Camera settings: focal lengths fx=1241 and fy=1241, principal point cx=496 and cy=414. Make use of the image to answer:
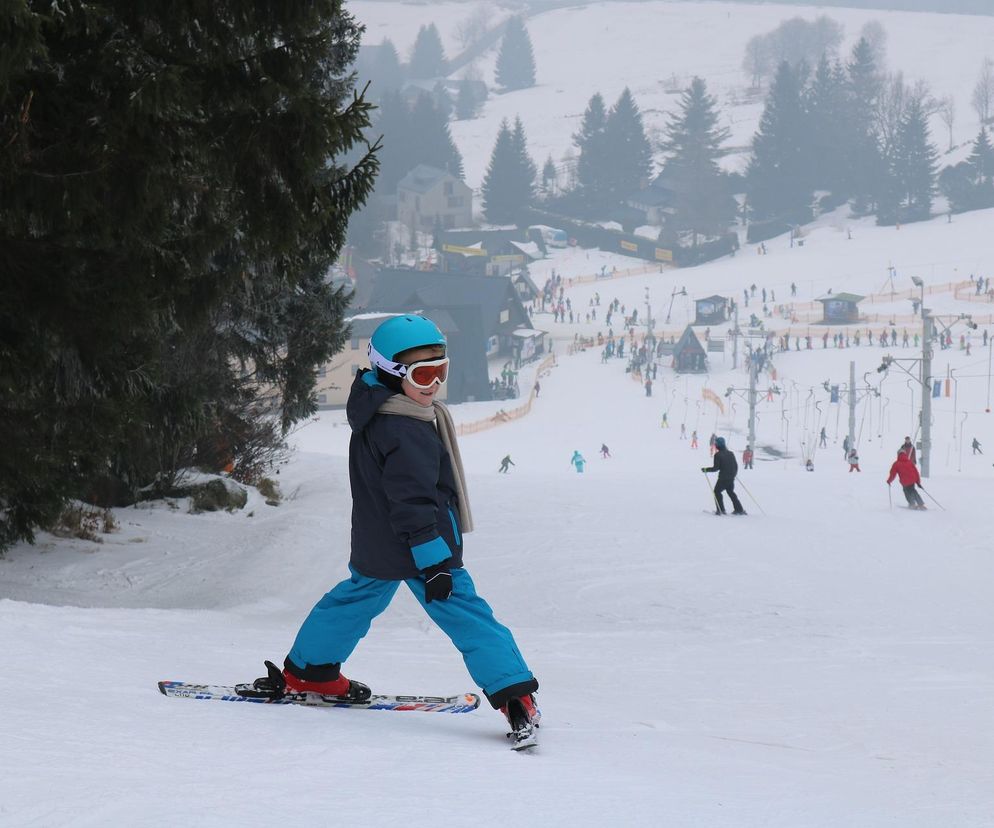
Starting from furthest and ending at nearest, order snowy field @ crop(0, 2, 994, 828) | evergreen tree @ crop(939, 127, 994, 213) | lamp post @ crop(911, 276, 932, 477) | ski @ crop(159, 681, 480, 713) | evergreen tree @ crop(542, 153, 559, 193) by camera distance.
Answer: evergreen tree @ crop(542, 153, 559, 193), evergreen tree @ crop(939, 127, 994, 213), lamp post @ crop(911, 276, 932, 477), ski @ crop(159, 681, 480, 713), snowy field @ crop(0, 2, 994, 828)

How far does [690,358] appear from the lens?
62844 millimetres

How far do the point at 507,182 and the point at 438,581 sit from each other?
116041 millimetres

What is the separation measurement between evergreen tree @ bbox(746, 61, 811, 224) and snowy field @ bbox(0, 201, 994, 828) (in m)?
96.2

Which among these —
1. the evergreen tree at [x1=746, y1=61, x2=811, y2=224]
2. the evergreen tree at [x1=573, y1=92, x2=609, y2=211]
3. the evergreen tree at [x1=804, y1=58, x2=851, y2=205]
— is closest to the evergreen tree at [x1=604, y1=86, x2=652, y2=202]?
the evergreen tree at [x1=573, y1=92, x2=609, y2=211]

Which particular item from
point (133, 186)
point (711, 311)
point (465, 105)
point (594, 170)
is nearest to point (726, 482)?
point (133, 186)

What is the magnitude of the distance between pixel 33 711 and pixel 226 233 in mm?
4102

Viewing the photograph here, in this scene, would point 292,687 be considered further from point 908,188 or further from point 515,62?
point 515,62

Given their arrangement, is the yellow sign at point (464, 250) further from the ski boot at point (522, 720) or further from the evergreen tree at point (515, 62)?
the evergreen tree at point (515, 62)

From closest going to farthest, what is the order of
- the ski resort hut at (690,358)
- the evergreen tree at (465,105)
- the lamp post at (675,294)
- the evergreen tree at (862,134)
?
the ski resort hut at (690,358), the lamp post at (675,294), the evergreen tree at (862,134), the evergreen tree at (465,105)

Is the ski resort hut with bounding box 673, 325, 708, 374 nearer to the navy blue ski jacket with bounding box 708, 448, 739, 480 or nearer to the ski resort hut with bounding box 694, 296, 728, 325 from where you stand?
the ski resort hut with bounding box 694, 296, 728, 325

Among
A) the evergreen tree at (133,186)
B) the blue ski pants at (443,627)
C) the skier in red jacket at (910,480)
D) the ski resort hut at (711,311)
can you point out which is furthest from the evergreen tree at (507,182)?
the blue ski pants at (443,627)

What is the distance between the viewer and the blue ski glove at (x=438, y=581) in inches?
146

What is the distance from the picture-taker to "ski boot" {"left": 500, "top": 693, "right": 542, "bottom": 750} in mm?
3705

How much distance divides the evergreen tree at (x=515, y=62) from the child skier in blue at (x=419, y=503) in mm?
198124
